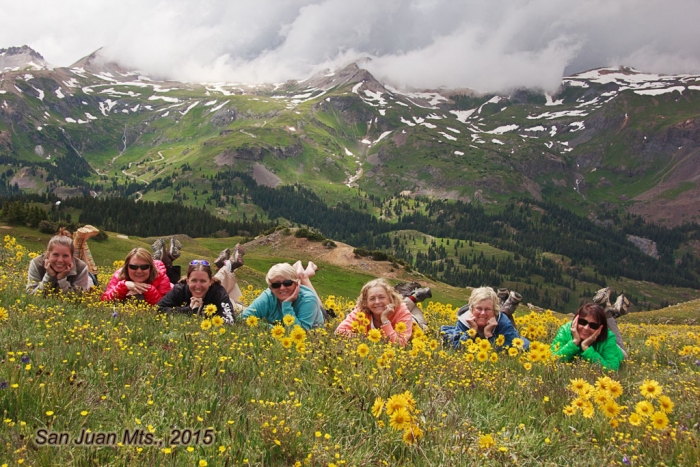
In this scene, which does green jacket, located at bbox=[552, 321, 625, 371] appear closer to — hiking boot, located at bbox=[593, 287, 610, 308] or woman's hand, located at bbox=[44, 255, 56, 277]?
hiking boot, located at bbox=[593, 287, 610, 308]

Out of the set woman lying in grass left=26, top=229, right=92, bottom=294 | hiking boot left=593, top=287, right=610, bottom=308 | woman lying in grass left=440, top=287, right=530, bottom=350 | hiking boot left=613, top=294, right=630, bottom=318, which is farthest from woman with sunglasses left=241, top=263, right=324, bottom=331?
hiking boot left=613, top=294, right=630, bottom=318

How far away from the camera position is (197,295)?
8.22m

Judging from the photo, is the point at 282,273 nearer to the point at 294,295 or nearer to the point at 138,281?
the point at 294,295

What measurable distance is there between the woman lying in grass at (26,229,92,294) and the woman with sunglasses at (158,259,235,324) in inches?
70.8

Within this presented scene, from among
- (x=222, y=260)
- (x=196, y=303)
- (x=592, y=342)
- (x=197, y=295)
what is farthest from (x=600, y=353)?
(x=222, y=260)

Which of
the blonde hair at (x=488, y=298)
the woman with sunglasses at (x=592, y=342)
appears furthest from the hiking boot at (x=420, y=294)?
the woman with sunglasses at (x=592, y=342)

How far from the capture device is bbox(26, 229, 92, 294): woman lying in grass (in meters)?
8.34

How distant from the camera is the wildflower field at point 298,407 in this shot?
8.73ft

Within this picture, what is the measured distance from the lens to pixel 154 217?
123125 mm

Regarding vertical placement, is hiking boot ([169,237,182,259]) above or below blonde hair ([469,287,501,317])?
above

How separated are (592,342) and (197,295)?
731cm

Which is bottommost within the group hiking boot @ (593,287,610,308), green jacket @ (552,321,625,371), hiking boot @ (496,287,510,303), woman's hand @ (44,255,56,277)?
hiking boot @ (496,287,510,303)

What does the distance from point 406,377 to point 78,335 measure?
3706 millimetres

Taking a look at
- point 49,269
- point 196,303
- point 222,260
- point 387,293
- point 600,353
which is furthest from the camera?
point 222,260
